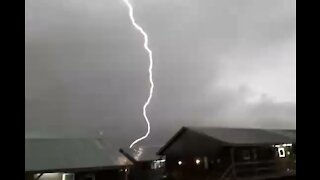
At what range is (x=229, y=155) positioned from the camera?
245 inches

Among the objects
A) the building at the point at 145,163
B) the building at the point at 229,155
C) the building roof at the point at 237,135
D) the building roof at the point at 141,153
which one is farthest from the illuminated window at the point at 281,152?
the building roof at the point at 141,153

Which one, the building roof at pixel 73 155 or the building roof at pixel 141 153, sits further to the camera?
the building roof at pixel 141 153

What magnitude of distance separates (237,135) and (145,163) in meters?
2.15

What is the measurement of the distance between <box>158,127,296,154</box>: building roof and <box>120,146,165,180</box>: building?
0.92 ft

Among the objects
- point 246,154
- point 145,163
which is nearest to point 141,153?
point 145,163

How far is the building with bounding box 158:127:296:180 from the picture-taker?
236 inches

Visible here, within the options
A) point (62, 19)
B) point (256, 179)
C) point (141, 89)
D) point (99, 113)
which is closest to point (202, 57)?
point (141, 89)

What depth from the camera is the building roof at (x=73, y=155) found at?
5027 mm

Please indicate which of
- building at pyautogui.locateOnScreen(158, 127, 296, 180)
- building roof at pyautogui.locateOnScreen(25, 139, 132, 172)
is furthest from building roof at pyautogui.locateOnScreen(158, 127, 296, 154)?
building roof at pyautogui.locateOnScreen(25, 139, 132, 172)

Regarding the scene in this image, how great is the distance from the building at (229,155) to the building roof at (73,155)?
5.00 ft

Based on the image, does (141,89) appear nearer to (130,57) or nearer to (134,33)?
(130,57)

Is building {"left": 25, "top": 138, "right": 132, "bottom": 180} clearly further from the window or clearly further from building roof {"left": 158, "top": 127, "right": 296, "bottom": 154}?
the window

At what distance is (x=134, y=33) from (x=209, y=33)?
93 centimetres

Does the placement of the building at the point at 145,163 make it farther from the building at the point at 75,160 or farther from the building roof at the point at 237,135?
the building at the point at 75,160
